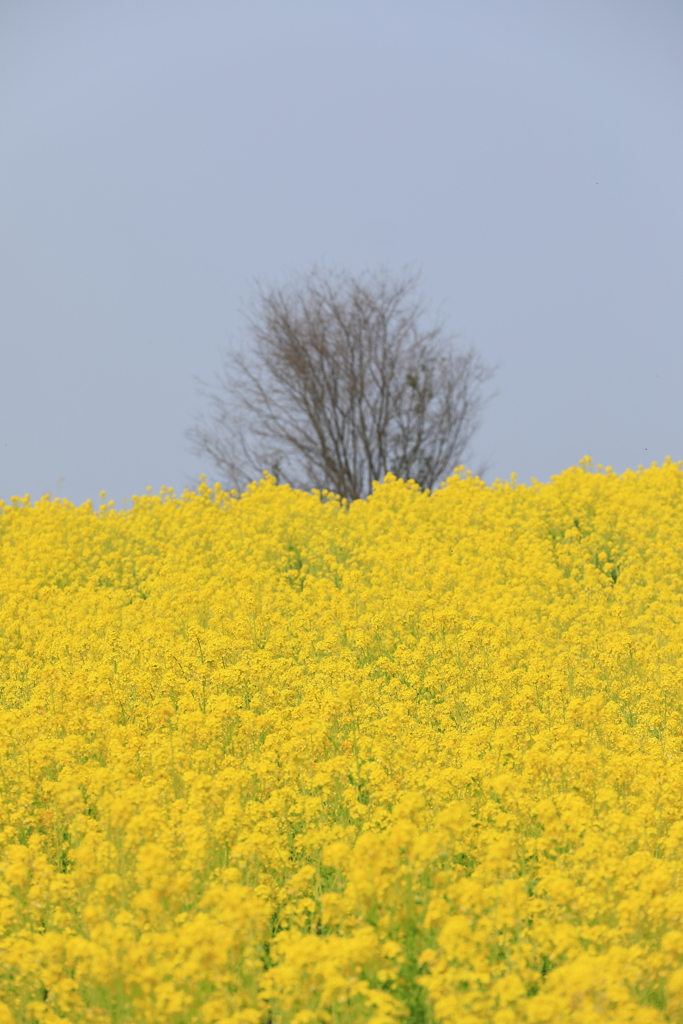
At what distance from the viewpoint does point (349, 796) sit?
14.9 feet

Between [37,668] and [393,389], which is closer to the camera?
[37,668]

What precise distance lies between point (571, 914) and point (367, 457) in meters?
17.7

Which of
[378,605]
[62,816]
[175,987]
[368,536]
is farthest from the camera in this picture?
[368,536]

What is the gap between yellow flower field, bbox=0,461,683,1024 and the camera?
124 inches

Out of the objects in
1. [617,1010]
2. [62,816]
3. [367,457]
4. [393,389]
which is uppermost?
[393,389]

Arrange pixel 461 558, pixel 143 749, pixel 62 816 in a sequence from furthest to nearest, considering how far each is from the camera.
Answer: pixel 461 558
pixel 143 749
pixel 62 816

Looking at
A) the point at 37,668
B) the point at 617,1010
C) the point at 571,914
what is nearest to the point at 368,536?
the point at 37,668

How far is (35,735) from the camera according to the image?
5.34 metres

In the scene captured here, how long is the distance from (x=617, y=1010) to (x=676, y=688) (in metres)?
3.83

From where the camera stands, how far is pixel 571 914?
3652mm

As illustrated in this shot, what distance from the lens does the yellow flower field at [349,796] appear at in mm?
3148

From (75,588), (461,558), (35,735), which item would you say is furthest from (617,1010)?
(75,588)

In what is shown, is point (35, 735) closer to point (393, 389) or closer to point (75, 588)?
point (75, 588)

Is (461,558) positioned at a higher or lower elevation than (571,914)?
higher
